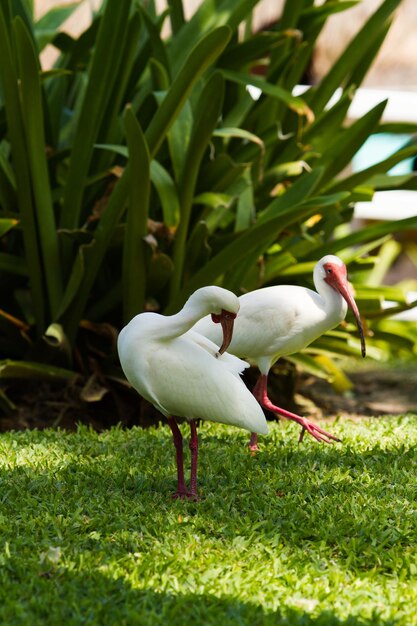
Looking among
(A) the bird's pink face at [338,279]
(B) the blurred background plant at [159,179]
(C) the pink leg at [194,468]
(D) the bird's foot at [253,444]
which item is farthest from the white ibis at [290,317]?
(C) the pink leg at [194,468]

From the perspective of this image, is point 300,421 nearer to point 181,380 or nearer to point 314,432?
point 314,432

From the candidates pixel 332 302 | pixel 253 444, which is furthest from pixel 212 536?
pixel 332 302

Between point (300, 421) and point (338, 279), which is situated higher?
point (338, 279)

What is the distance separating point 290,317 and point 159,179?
142 cm

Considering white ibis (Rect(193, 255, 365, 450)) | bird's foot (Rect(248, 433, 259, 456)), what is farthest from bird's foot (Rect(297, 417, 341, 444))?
bird's foot (Rect(248, 433, 259, 456))

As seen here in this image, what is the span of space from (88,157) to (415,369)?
459 cm

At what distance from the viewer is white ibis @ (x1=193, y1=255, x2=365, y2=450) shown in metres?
4.31

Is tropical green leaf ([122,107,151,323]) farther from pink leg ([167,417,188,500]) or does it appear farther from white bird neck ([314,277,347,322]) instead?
pink leg ([167,417,188,500])

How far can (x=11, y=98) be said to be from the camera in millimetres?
5090

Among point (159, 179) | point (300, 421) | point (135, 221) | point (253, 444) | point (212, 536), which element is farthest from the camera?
point (159, 179)

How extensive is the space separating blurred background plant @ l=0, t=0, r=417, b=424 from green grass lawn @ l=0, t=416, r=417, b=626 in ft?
4.36

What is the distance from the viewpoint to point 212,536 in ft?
10.2

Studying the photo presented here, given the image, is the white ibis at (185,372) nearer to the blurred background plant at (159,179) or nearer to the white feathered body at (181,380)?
the white feathered body at (181,380)

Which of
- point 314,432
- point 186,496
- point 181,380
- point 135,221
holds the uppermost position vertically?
point 181,380
